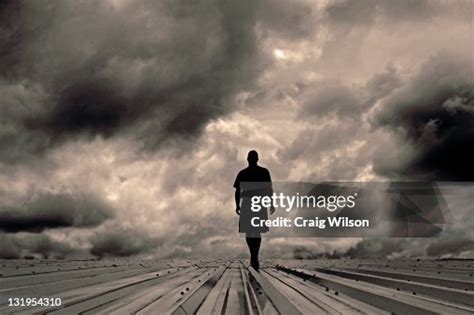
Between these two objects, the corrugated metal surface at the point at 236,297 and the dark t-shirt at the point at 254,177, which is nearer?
the corrugated metal surface at the point at 236,297

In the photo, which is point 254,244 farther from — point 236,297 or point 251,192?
point 236,297

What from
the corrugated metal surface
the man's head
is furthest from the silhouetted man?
the corrugated metal surface

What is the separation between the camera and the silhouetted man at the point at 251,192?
40.0 ft

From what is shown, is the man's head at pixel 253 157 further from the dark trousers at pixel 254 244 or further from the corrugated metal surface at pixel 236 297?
the corrugated metal surface at pixel 236 297

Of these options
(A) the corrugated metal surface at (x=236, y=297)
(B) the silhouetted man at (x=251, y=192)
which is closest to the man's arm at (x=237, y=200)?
(B) the silhouetted man at (x=251, y=192)

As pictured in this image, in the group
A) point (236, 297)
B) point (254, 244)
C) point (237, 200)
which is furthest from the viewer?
point (237, 200)

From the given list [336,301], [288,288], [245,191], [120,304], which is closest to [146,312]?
[120,304]

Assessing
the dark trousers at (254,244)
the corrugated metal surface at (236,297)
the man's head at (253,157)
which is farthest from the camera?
the man's head at (253,157)

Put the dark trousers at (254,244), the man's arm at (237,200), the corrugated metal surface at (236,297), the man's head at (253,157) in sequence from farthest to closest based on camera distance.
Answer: the man's arm at (237,200) < the man's head at (253,157) < the dark trousers at (254,244) < the corrugated metal surface at (236,297)

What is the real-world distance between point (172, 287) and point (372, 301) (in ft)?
8.40

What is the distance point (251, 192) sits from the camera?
12.3 meters

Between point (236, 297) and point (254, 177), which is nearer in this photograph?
point (236, 297)

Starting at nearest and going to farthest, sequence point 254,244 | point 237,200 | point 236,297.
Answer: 1. point 236,297
2. point 254,244
3. point 237,200

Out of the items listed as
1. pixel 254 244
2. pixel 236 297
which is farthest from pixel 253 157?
pixel 236 297
